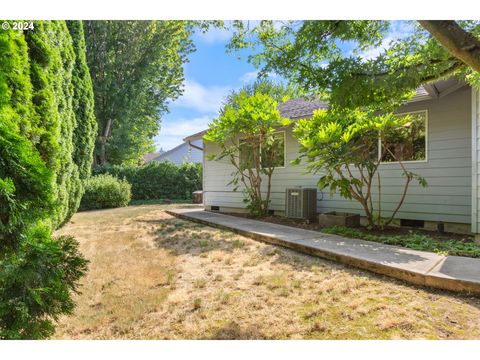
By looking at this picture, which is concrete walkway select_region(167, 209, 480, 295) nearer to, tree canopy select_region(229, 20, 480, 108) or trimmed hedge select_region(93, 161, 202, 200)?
tree canopy select_region(229, 20, 480, 108)

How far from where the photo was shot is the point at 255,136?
5855mm

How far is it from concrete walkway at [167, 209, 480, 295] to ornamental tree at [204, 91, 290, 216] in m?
2.10

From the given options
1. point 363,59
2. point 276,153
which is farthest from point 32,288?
point 276,153

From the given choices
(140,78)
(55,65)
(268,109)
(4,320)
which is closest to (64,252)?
(4,320)

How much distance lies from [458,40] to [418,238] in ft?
8.51

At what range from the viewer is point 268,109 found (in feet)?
17.7

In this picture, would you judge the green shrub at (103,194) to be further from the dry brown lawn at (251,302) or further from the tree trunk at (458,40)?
the tree trunk at (458,40)

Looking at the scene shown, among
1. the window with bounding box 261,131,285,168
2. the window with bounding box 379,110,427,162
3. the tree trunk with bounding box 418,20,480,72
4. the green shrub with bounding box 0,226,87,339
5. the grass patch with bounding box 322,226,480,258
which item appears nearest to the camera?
the green shrub with bounding box 0,226,87,339

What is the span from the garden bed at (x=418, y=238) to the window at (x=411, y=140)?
1.14 metres

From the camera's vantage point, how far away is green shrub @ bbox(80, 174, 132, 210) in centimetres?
827

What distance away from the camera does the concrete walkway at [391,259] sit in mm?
2084

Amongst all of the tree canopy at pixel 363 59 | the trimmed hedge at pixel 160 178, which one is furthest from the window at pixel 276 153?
the trimmed hedge at pixel 160 178

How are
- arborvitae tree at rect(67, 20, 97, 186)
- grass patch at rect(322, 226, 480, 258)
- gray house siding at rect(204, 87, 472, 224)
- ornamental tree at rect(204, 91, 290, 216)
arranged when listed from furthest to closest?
ornamental tree at rect(204, 91, 290, 216) < arborvitae tree at rect(67, 20, 97, 186) < gray house siding at rect(204, 87, 472, 224) < grass patch at rect(322, 226, 480, 258)

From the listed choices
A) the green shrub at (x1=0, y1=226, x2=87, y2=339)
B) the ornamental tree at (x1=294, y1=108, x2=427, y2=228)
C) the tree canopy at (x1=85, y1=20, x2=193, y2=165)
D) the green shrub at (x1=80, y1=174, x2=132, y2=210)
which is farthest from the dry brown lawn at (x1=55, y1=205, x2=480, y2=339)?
the tree canopy at (x1=85, y1=20, x2=193, y2=165)
